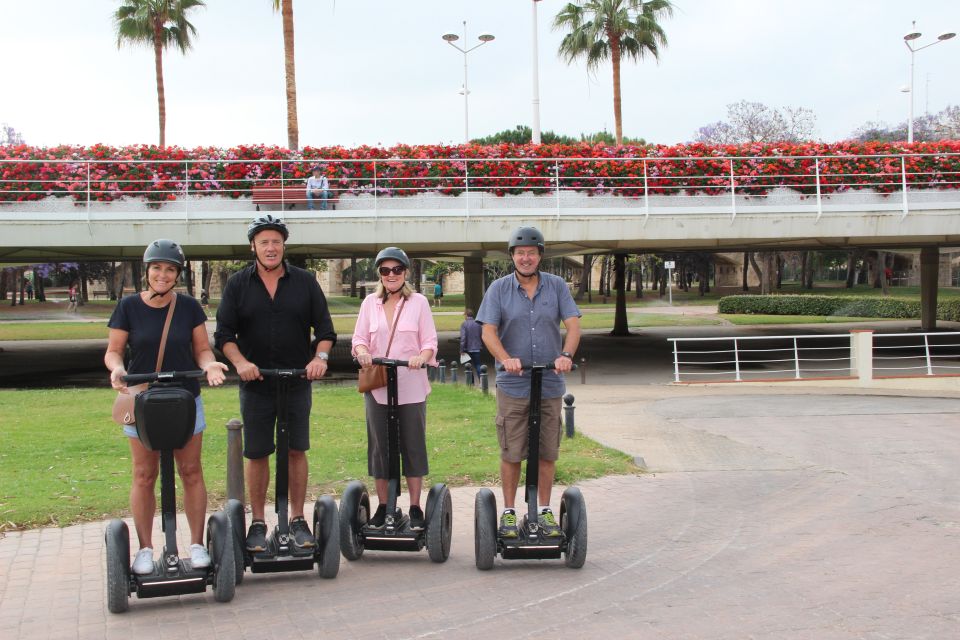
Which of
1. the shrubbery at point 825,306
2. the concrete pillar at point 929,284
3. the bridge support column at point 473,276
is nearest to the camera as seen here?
the bridge support column at point 473,276

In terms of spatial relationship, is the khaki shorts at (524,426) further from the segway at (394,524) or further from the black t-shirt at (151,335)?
the black t-shirt at (151,335)

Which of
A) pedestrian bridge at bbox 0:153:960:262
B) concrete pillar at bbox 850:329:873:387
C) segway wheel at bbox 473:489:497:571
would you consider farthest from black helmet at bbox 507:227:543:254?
concrete pillar at bbox 850:329:873:387

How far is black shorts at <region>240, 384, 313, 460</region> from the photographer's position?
493 centimetres

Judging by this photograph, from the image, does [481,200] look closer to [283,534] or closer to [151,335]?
[283,534]

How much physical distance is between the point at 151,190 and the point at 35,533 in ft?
42.8

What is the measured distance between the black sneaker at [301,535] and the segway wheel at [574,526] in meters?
1.46

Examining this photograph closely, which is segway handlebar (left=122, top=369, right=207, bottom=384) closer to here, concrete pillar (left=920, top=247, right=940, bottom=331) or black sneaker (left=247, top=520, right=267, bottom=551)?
black sneaker (left=247, top=520, right=267, bottom=551)

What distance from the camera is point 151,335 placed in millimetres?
4543

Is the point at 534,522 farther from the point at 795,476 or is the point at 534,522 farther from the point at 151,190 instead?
the point at 151,190

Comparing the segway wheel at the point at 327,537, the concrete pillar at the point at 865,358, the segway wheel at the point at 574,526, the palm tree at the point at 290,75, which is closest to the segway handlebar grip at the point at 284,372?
the segway wheel at the point at 327,537

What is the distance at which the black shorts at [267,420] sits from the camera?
4.93 meters

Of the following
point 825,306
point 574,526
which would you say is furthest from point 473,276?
point 825,306

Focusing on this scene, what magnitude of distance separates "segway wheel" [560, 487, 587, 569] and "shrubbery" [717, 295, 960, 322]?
39032 millimetres

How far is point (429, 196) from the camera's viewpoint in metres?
19.0
